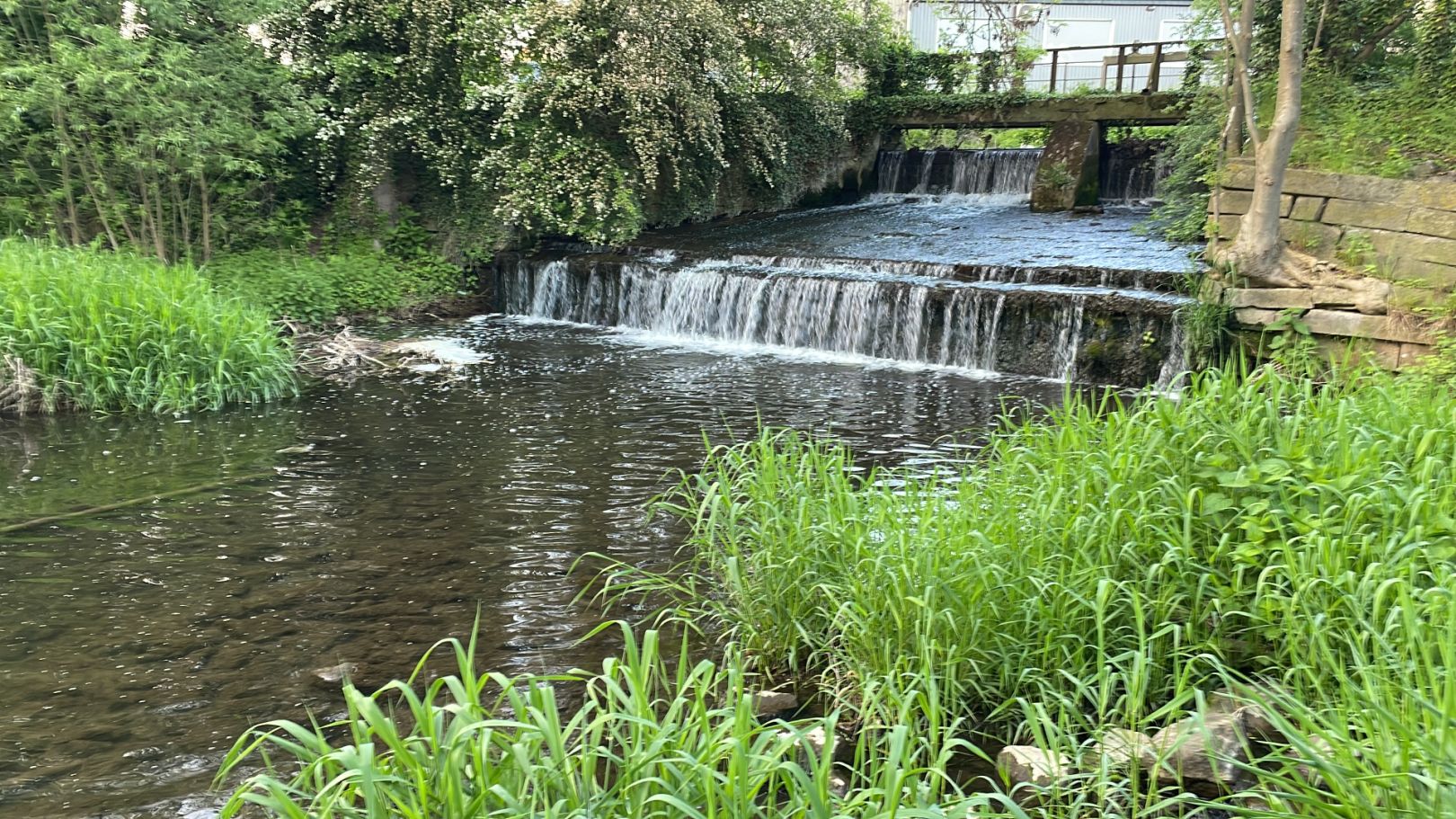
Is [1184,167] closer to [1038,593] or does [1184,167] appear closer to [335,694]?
[1038,593]

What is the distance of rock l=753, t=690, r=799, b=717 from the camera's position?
3504 mm

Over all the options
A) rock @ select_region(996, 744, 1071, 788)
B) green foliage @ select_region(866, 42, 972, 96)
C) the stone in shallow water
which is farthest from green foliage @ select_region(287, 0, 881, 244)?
rock @ select_region(996, 744, 1071, 788)

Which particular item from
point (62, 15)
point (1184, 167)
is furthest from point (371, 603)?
point (1184, 167)

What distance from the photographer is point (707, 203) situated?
16.5 metres

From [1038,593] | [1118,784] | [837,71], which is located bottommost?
[1118,784]

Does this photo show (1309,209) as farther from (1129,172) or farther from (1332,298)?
(1129,172)

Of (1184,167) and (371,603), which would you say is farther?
(1184,167)

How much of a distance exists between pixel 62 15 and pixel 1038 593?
1002cm

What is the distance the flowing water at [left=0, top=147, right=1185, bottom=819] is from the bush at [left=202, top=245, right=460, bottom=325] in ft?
2.58

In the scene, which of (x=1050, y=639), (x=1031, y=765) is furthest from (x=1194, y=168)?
(x=1031, y=765)

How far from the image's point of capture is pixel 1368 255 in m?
7.45

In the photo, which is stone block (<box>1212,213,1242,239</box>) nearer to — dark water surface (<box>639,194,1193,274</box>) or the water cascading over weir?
the water cascading over weir

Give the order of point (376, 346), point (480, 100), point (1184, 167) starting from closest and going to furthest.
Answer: point (376, 346) → point (1184, 167) → point (480, 100)

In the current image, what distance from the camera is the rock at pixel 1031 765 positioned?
2740 mm
